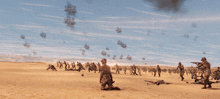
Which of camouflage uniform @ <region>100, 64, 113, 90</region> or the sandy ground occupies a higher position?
camouflage uniform @ <region>100, 64, 113, 90</region>

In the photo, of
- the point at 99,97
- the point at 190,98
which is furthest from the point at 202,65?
the point at 99,97

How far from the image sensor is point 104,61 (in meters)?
12.8

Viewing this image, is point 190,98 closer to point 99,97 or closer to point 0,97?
point 99,97

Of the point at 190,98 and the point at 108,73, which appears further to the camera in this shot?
the point at 108,73

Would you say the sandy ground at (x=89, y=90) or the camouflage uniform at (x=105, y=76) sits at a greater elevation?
the camouflage uniform at (x=105, y=76)

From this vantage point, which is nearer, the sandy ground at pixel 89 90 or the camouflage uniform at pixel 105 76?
the sandy ground at pixel 89 90

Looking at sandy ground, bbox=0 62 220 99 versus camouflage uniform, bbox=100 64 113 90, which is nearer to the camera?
sandy ground, bbox=0 62 220 99

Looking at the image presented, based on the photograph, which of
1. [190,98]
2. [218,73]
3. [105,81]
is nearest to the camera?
[190,98]

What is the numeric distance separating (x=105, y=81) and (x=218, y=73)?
26403mm

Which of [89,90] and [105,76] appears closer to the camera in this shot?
[105,76]

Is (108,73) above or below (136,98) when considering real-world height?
above

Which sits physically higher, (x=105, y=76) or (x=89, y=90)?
(x=105, y=76)

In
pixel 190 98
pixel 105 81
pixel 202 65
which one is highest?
pixel 202 65

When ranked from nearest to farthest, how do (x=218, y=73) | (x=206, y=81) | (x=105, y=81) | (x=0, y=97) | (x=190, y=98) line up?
(x=0, y=97) < (x=190, y=98) < (x=105, y=81) < (x=206, y=81) < (x=218, y=73)
